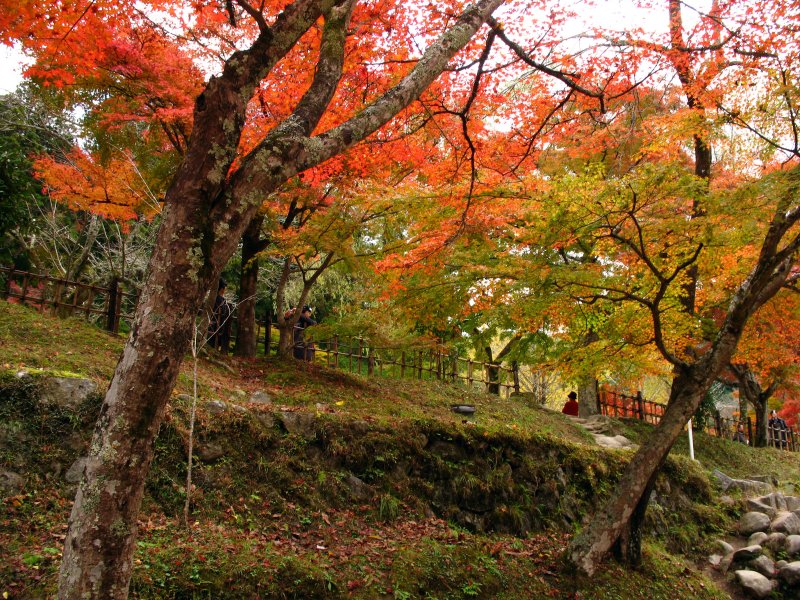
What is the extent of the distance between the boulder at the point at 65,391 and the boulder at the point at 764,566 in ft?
32.3

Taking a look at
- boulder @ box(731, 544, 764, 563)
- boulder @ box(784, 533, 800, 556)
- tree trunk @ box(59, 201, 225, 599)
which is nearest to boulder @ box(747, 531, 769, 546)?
boulder @ box(784, 533, 800, 556)

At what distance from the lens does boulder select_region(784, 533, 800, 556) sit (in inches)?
359

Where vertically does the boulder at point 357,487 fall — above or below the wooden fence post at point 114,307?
below

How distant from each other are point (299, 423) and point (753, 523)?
8792 mm

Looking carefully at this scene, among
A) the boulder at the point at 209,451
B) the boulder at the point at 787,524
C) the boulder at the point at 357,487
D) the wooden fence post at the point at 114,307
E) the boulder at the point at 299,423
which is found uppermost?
the wooden fence post at the point at 114,307

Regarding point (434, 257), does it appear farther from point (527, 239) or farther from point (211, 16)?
point (211, 16)

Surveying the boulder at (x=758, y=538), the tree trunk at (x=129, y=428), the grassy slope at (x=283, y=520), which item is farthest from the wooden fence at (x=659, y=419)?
the tree trunk at (x=129, y=428)

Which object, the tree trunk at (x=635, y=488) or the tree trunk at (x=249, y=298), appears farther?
the tree trunk at (x=249, y=298)

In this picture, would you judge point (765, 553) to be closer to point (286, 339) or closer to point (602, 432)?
point (602, 432)

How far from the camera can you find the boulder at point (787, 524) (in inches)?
384

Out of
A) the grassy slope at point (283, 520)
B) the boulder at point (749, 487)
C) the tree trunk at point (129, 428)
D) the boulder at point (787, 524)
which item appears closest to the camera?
the tree trunk at point (129, 428)

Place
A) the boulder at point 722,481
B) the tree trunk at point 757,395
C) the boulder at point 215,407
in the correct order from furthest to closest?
the tree trunk at point 757,395 < the boulder at point 722,481 < the boulder at point 215,407

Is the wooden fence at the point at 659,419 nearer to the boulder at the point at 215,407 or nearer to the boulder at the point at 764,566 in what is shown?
the boulder at the point at 764,566

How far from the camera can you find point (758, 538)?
31.5 ft
